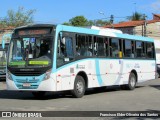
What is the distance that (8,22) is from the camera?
75125mm

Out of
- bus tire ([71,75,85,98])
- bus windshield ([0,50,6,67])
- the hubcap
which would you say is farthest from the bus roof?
bus windshield ([0,50,6,67])

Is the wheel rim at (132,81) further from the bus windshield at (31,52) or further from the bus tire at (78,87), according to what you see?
the bus windshield at (31,52)

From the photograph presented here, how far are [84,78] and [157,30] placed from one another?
78236mm

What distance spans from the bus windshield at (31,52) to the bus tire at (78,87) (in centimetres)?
174

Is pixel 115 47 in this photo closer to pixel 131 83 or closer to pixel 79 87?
pixel 131 83

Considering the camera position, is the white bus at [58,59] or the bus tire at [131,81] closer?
the white bus at [58,59]

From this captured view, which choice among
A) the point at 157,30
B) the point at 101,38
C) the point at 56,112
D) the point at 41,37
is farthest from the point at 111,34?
the point at 157,30

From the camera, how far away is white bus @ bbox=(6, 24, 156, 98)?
53.2 ft

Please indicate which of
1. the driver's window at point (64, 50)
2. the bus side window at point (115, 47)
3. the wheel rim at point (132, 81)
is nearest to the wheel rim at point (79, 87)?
the driver's window at point (64, 50)

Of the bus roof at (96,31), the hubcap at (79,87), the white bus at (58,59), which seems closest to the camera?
the white bus at (58,59)

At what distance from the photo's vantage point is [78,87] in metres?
17.5

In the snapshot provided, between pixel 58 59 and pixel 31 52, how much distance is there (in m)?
1.13

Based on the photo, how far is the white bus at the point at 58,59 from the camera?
53.2ft

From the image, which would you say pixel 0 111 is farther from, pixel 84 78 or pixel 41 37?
pixel 84 78
